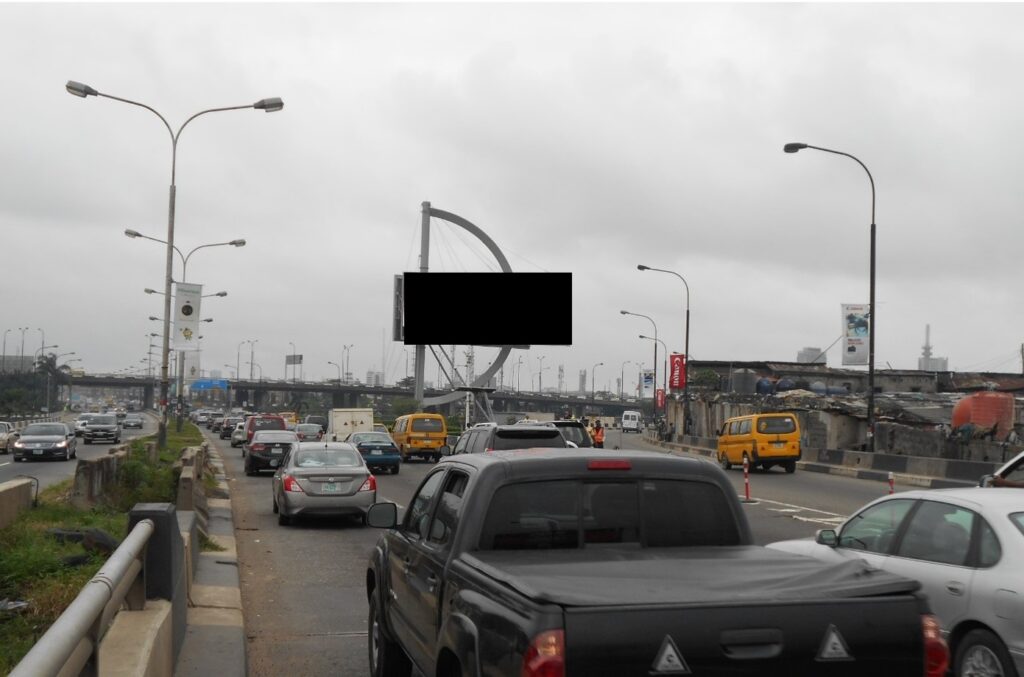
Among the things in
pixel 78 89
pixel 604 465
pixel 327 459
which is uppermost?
pixel 78 89

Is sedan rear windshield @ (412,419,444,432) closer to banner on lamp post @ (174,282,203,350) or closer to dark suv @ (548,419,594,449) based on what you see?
banner on lamp post @ (174,282,203,350)

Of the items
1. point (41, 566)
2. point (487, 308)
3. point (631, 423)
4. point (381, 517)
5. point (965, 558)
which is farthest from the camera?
point (631, 423)

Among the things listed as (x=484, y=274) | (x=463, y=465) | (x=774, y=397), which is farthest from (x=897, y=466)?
(x=463, y=465)

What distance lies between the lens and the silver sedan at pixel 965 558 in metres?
6.28

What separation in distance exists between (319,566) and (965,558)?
857 centimetres

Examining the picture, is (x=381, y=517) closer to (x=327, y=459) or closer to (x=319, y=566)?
(x=319, y=566)

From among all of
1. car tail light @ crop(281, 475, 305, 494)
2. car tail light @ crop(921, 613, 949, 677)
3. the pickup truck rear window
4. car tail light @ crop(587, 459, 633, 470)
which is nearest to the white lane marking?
car tail light @ crop(281, 475, 305, 494)

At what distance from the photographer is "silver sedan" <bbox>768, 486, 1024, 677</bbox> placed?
6.28 m

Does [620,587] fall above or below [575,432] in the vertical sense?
above

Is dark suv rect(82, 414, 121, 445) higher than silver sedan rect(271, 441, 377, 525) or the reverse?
the reverse

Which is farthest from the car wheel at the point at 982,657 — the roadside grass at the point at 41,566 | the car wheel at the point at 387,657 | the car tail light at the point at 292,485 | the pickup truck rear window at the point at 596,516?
the car tail light at the point at 292,485

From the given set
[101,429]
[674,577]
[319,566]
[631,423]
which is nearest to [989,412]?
[319,566]

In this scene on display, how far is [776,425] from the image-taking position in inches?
1315

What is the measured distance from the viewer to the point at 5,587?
816cm
